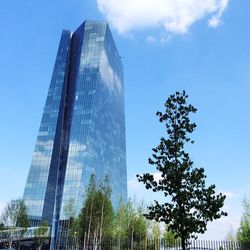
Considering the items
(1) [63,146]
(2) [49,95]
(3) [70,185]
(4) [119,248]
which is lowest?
(4) [119,248]

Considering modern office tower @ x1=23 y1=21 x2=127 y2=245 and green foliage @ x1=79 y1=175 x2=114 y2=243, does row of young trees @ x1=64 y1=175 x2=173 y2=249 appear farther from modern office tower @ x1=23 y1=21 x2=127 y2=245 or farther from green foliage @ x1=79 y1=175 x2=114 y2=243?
modern office tower @ x1=23 y1=21 x2=127 y2=245

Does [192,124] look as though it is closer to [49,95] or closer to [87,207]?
[87,207]

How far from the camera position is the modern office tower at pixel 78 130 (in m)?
120

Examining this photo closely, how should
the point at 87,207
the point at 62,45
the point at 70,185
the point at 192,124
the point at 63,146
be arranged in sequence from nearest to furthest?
the point at 192,124 < the point at 87,207 < the point at 70,185 < the point at 63,146 < the point at 62,45

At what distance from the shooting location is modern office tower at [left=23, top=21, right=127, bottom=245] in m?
120

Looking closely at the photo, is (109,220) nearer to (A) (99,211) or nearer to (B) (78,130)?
(A) (99,211)

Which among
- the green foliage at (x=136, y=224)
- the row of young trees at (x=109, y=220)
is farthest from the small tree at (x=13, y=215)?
the green foliage at (x=136, y=224)

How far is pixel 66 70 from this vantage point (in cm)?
14912

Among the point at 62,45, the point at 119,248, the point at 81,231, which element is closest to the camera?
the point at 119,248

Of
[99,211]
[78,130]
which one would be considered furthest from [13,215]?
[78,130]

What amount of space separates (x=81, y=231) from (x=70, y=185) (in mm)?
58496

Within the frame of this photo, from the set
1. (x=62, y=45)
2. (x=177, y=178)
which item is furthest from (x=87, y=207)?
(x=62, y=45)

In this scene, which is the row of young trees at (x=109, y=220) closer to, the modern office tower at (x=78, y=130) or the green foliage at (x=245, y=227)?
the green foliage at (x=245, y=227)

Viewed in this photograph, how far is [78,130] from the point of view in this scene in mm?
126062
